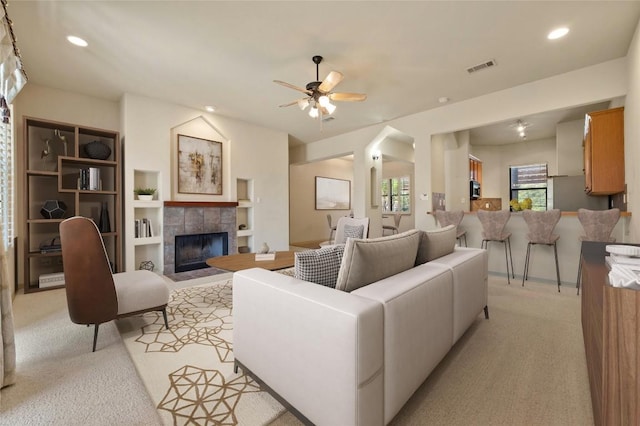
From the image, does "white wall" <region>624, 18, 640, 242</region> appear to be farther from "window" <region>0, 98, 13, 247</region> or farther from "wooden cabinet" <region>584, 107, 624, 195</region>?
"window" <region>0, 98, 13, 247</region>

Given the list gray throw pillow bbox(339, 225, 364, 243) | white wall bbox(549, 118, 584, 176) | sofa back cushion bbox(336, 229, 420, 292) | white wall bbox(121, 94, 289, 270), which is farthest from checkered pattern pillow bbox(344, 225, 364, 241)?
white wall bbox(549, 118, 584, 176)

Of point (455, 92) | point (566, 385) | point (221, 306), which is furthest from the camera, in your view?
point (455, 92)

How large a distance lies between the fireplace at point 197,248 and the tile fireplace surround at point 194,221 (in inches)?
3.6

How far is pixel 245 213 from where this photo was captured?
598cm

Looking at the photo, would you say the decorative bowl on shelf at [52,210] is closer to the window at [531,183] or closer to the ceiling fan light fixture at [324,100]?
the ceiling fan light fixture at [324,100]

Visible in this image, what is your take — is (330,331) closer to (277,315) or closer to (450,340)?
(277,315)

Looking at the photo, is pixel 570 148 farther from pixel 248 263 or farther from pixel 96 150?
pixel 96 150

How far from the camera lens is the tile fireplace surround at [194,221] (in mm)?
4570

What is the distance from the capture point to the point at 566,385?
5.31ft

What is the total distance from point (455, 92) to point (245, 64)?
3082 millimetres

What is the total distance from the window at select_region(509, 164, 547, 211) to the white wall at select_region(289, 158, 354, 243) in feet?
17.1

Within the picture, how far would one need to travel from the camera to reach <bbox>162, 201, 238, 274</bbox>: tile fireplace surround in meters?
4.57

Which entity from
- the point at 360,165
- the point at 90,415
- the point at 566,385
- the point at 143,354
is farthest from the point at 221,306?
the point at 360,165

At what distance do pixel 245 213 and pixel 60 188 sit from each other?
2.96 meters
